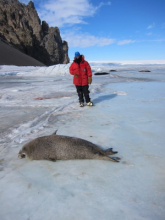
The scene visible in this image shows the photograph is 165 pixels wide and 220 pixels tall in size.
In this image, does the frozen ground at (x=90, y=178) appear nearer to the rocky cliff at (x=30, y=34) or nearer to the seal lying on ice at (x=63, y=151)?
the seal lying on ice at (x=63, y=151)

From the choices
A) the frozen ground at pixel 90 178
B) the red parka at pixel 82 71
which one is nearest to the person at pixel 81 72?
the red parka at pixel 82 71

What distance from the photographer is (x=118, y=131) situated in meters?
3.14

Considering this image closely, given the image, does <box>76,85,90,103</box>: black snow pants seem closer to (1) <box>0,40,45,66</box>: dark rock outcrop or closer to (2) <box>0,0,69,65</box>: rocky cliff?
(1) <box>0,40,45,66</box>: dark rock outcrop

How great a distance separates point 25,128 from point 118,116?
1913 mm

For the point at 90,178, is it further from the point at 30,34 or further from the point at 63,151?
the point at 30,34

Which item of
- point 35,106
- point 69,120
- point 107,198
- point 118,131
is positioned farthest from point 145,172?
point 35,106

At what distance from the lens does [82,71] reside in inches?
200

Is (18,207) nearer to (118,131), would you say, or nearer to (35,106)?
(118,131)

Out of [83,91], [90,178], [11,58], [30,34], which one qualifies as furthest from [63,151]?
[30,34]

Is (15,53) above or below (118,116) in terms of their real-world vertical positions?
above

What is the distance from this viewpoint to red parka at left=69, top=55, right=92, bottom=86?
16.5ft

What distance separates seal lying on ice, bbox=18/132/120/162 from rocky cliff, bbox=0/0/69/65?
60.2m

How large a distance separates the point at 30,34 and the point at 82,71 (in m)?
61.9

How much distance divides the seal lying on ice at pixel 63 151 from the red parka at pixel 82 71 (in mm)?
2978
